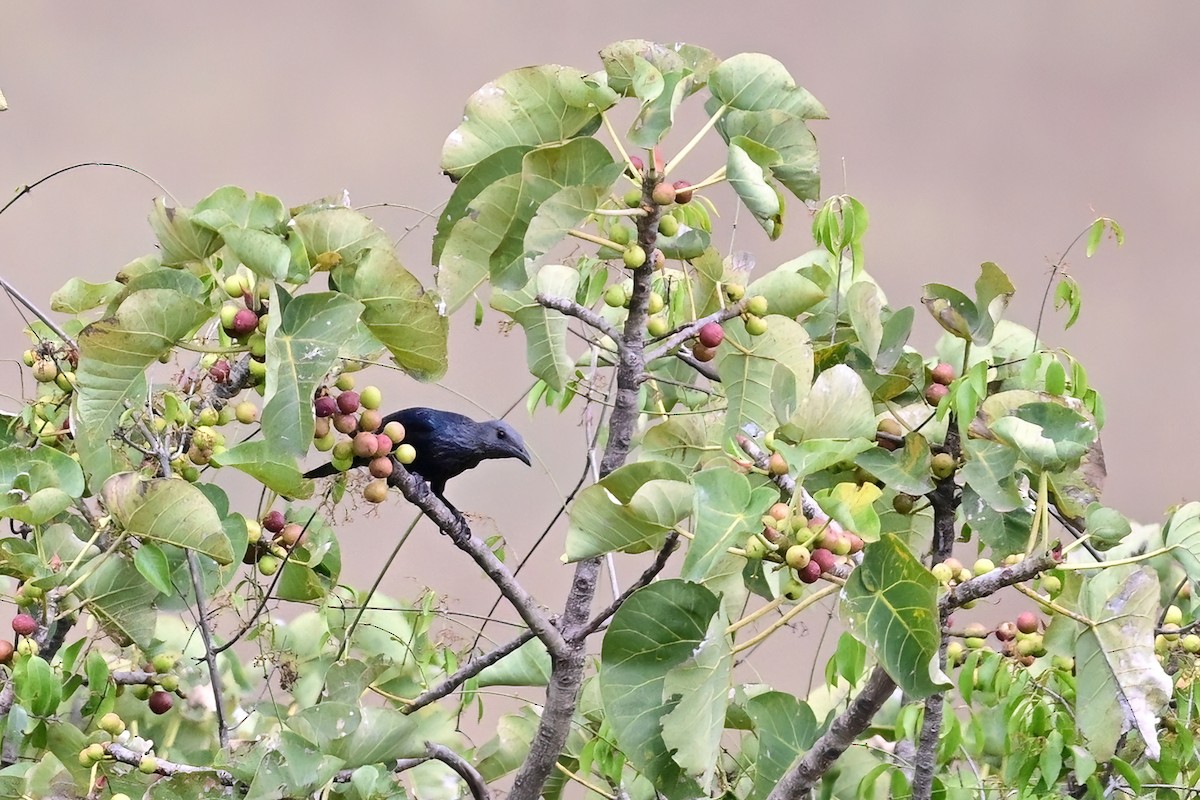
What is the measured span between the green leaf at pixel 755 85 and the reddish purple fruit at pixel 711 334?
196 mm

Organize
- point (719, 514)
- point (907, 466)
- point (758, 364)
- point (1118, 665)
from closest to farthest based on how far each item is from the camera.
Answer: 1. point (719, 514)
2. point (1118, 665)
3. point (907, 466)
4. point (758, 364)

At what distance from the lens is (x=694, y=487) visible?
892 mm

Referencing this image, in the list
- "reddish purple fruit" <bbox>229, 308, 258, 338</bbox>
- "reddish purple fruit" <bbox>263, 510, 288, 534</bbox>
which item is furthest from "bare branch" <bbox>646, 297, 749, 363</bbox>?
"reddish purple fruit" <bbox>263, 510, 288, 534</bbox>

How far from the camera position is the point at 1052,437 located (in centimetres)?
100

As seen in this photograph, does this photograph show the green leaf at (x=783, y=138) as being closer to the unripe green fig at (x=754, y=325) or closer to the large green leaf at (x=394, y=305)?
the unripe green fig at (x=754, y=325)

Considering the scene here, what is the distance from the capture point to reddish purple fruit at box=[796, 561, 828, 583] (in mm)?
922

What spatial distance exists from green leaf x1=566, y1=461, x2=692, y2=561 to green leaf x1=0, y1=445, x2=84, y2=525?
473 mm

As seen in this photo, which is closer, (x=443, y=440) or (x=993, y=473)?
(x=993, y=473)

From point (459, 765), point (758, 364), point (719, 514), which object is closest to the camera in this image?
point (719, 514)

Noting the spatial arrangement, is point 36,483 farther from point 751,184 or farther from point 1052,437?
point 1052,437

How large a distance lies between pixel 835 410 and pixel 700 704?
246 millimetres

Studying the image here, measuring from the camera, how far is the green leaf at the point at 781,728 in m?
Answer: 1.27

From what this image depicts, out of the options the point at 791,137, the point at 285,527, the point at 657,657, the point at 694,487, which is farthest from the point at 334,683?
the point at 791,137

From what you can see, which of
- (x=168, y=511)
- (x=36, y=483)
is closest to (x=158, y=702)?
(x=36, y=483)
